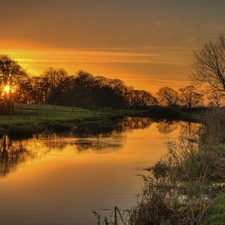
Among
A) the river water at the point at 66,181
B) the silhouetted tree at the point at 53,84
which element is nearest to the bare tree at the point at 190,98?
the silhouetted tree at the point at 53,84

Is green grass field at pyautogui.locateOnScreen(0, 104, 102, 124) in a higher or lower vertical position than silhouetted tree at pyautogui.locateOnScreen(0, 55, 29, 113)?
lower

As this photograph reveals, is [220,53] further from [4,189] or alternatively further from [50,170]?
[4,189]

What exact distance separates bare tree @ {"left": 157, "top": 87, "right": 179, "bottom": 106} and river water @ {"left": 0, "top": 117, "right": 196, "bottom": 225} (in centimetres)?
9557

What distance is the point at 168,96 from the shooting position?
420 feet

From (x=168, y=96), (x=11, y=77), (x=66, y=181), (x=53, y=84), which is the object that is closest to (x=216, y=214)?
(x=66, y=181)

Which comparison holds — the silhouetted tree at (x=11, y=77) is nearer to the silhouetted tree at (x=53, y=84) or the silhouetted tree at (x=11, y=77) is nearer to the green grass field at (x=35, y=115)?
the green grass field at (x=35, y=115)

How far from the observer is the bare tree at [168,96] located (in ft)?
412

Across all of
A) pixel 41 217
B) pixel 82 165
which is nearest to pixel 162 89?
pixel 82 165

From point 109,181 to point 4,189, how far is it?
4.67 metres

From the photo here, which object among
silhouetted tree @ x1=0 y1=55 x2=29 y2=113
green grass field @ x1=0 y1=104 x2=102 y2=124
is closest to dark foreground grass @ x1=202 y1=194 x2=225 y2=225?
green grass field @ x1=0 y1=104 x2=102 y2=124

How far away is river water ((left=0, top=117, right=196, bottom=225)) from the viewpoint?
1295 centimetres

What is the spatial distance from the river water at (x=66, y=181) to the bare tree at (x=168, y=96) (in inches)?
3763

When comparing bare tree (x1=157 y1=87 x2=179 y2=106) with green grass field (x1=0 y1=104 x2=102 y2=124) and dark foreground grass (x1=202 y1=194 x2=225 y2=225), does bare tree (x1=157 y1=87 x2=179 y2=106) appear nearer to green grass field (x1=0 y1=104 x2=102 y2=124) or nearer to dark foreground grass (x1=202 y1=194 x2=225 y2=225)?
green grass field (x1=0 y1=104 x2=102 y2=124)

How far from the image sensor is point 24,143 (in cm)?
3303
